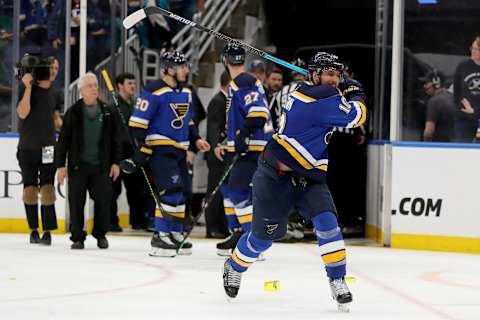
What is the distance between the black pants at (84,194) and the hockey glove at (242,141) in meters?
1.29

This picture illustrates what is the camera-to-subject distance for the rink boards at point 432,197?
329 inches

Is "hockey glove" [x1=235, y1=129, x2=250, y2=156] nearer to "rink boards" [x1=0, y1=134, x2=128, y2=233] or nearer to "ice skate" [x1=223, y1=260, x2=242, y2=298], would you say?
"ice skate" [x1=223, y1=260, x2=242, y2=298]

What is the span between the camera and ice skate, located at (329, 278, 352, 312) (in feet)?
17.3

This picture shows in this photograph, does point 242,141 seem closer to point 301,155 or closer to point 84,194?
point 84,194

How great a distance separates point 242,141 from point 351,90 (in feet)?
6.25

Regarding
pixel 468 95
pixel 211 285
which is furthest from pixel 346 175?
pixel 211 285

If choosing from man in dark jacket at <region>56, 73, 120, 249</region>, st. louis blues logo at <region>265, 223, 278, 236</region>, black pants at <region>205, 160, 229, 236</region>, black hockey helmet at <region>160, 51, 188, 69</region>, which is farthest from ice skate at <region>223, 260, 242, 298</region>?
black pants at <region>205, 160, 229, 236</region>

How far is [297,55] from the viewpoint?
1082 centimetres

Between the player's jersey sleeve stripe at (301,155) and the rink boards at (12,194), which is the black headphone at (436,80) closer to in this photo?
the rink boards at (12,194)

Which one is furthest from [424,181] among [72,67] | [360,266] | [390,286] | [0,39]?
[0,39]

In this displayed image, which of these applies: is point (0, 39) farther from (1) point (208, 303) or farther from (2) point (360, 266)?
(1) point (208, 303)

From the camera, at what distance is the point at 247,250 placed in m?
5.56

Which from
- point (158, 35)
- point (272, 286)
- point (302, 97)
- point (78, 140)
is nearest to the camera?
point (302, 97)

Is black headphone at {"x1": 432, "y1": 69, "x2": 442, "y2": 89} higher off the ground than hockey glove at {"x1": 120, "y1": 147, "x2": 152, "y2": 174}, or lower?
higher
